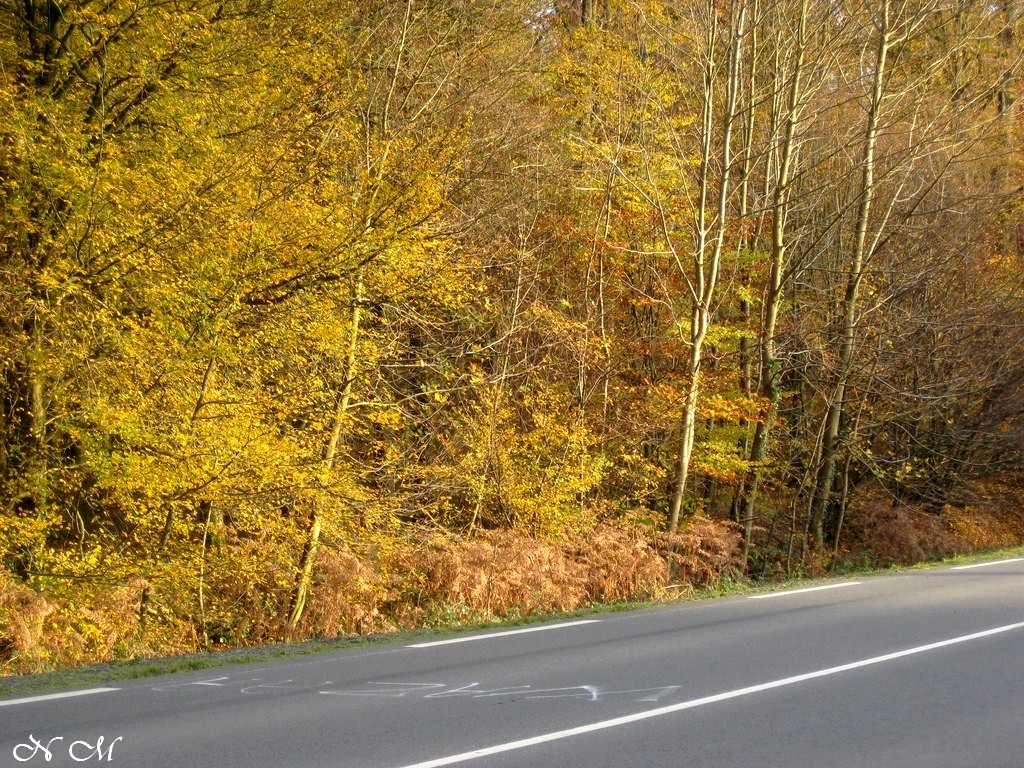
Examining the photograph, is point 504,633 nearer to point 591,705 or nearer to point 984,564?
point 591,705

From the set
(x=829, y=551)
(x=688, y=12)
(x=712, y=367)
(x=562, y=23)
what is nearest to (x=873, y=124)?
(x=688, y=12)

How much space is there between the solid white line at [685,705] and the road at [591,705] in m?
0.02

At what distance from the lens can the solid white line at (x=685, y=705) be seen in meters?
5.59

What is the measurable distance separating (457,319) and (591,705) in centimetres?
1366

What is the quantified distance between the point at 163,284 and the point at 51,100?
2.83 meters

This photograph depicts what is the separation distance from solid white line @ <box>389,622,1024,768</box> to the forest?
7.75 m

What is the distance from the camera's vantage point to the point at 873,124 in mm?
21938

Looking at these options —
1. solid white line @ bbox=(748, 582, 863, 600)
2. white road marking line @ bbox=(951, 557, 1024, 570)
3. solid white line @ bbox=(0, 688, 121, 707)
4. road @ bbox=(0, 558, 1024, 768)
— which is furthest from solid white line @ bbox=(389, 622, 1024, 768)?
white road marking line @ bbox=(951, 557, 1024, 570)

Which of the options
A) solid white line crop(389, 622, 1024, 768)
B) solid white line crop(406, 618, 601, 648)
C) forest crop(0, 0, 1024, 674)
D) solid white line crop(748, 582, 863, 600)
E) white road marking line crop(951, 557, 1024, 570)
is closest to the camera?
solid white line crop(389, 622, 1024, 768)

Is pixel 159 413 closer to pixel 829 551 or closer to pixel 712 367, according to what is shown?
pixel 712 367

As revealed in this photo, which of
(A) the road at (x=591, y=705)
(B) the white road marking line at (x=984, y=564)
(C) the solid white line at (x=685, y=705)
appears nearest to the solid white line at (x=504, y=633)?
(A) the road at (x=591, y=705)

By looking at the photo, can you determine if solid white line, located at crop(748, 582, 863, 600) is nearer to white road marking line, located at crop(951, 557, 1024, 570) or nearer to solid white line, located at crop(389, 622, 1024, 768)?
white road marking line, located at crop(951, 557, 1024, 570)

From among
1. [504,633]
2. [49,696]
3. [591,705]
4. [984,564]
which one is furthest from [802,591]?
[49,696]

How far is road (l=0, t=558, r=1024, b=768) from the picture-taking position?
5652 millimetres
